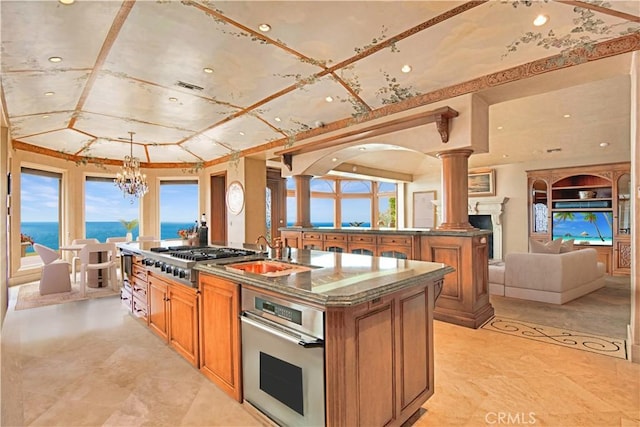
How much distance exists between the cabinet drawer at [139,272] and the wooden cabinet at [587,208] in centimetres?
806

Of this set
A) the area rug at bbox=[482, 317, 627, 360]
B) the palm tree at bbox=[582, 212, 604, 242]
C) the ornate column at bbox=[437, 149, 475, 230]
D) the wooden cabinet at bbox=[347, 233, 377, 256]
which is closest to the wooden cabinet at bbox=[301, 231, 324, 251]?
the wooden cabinet at bbox=[347, 233, 377, 256]

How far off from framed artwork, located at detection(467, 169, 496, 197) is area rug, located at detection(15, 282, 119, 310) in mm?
8378

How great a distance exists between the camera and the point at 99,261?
Result: 5.62 m

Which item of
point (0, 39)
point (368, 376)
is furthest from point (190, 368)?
point (0, 39)

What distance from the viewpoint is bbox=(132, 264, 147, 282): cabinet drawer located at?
11.0 feet

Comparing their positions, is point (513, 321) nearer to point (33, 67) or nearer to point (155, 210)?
point (33, 67)

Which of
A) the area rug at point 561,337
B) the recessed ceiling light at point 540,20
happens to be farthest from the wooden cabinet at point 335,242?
the recessed ceiling light at point 540,20

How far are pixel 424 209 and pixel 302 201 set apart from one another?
17.4 ft

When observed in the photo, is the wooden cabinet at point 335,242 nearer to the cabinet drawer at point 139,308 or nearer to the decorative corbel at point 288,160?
the decorative corbel at point 288,160

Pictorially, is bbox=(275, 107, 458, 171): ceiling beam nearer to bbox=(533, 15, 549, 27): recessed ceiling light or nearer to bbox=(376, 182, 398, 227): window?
bbox=(533, 15, 549, 27): recessed ceiling light

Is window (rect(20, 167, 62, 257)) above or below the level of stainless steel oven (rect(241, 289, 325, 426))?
above

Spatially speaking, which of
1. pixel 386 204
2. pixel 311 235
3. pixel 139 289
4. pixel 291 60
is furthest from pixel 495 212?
pixel 139 289

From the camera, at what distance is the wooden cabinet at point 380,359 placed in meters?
1.44

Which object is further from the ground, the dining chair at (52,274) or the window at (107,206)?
the window at (107,206)
